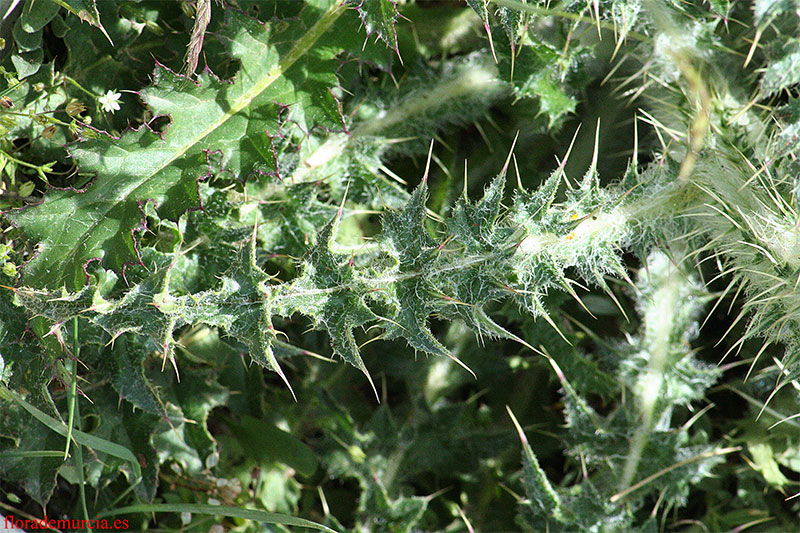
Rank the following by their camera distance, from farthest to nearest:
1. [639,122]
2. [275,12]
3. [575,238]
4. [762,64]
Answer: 1. [639,122]
2. [762,64]
3. [275,12]
4. [575,238]

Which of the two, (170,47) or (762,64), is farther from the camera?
(762,64)

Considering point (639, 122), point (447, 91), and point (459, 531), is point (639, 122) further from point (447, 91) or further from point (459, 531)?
point (459, 531)

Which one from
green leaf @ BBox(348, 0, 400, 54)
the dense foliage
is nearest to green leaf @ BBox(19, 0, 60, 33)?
the dense foliage

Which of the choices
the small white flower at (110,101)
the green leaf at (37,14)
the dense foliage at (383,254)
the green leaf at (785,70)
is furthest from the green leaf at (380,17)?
the green leaf at (785,70)

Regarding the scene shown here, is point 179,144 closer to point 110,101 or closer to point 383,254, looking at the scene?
point 110,101

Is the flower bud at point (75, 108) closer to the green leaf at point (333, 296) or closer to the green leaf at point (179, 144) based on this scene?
the green leaf at point (179, 144)

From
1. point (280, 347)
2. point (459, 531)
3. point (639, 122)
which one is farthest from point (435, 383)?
point (639, 122)

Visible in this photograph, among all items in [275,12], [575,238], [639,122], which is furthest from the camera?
[639,122]

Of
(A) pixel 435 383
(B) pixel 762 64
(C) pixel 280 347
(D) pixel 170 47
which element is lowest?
(A) pixel 435 383

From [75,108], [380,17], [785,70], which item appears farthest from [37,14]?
[785,70]
